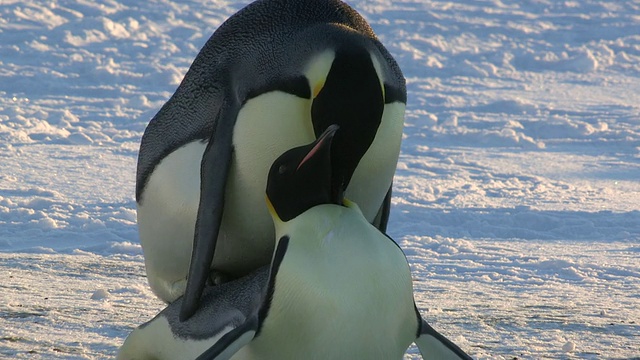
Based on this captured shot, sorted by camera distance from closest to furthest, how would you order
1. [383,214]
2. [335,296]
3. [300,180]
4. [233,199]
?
[335,296]
[300,180]
[233,199]
[383,214]

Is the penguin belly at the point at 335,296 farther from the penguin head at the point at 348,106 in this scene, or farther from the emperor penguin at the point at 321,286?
the penguin head at the point at 348,106

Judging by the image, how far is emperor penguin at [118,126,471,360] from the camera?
119 inches

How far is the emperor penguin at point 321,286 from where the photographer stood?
9.89 feet

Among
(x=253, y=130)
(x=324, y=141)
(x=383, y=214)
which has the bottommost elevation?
(x=383, y=214)

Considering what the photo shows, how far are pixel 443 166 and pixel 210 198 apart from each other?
5.10 metres

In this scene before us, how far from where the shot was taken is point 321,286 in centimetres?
302

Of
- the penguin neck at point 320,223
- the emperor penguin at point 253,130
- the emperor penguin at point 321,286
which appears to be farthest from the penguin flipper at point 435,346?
the emperor penguin at point 253,130

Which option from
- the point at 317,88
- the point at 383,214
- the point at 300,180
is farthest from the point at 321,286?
the point at 383,214

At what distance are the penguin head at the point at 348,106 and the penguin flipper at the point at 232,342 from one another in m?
0.45

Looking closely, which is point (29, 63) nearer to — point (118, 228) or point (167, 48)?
point (167, 48)

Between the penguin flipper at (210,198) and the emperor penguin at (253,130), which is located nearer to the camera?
the emperor penguin at (253,130)

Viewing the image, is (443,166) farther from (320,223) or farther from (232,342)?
(232,342)

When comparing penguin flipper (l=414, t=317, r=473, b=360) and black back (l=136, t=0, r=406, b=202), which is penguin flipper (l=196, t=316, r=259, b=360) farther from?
black back (l=136, t=0, r=406, b=202)

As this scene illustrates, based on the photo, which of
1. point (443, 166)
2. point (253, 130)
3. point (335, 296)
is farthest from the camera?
point (443, 166)
